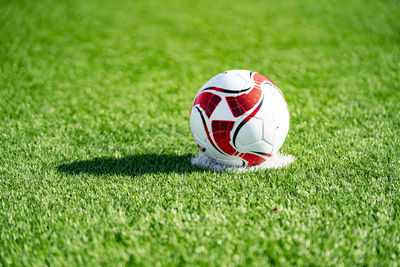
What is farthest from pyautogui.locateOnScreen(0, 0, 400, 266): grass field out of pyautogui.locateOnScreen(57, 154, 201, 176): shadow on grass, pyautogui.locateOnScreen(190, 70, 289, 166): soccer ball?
pyautogui.locateOnScreen(190, 70, 289, 166): soccer ball

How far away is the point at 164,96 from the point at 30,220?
157 inches

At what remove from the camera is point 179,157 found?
15.1ft

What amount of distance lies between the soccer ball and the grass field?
0.95ft

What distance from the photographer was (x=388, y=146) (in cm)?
471

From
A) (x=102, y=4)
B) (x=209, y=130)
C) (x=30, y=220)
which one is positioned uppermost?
(x=102, y=4)

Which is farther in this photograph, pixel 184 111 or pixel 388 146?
pixel 184 111

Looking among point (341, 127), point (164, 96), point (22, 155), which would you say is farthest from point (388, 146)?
point (22, 155)

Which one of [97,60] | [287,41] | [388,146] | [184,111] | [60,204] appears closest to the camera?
[60,204]

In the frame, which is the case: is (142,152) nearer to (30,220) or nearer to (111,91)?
(30,220)

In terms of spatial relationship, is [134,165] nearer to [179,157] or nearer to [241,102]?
[179,157]

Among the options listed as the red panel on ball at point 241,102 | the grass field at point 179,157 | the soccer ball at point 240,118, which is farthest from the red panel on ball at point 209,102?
the grass field at point 179,157

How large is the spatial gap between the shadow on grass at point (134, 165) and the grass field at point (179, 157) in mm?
24

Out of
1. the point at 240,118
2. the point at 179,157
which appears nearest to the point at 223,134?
the point at 240,118

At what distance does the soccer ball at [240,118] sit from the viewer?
379cm
